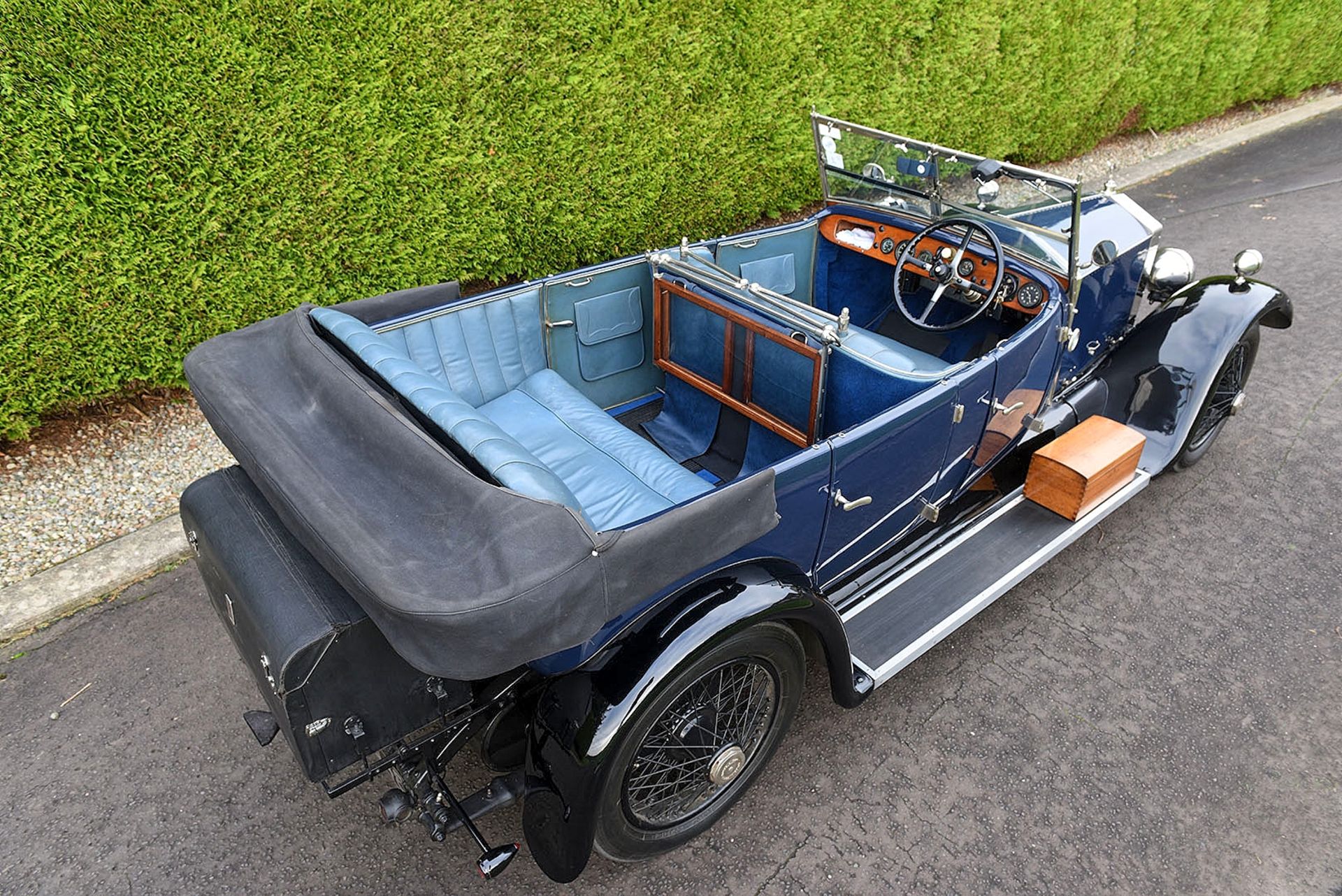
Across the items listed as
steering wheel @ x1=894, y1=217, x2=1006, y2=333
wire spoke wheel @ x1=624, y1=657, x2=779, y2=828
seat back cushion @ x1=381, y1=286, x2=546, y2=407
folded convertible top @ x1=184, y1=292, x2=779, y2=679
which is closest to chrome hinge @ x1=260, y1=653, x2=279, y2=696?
folded convertible top @ x1=184, y1=292, x2=779, y2=679

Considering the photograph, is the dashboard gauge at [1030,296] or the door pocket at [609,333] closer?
the dashboard gauge at [1030,296]

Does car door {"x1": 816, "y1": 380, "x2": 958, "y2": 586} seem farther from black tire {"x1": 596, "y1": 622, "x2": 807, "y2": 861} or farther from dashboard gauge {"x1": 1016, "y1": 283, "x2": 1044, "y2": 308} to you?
dashboard gauge {"x1": 1016, "y1": 283, "x2": 1044, "y2": 308}

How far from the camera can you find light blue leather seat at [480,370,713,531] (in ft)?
10.7

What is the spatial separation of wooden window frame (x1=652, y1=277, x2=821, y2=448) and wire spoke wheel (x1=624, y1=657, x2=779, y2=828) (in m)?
1.12

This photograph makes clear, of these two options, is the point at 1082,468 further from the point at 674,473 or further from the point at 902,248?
the point at 674,473

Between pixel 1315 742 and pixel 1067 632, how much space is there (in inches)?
38.3

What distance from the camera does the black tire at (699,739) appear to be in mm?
2559

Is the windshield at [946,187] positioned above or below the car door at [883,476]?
above

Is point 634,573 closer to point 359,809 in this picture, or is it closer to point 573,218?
point 359,809

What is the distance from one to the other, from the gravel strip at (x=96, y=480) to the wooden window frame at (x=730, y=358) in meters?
2.86

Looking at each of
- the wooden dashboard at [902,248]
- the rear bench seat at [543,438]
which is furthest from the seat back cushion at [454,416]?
the wooden dashboard at [902,248]

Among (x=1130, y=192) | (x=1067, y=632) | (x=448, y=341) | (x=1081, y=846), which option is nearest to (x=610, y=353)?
(x=448, y=341)

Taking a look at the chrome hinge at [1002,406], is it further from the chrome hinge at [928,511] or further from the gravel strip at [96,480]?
the gravel strip at [96,480]

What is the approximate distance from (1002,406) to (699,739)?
2.03m
